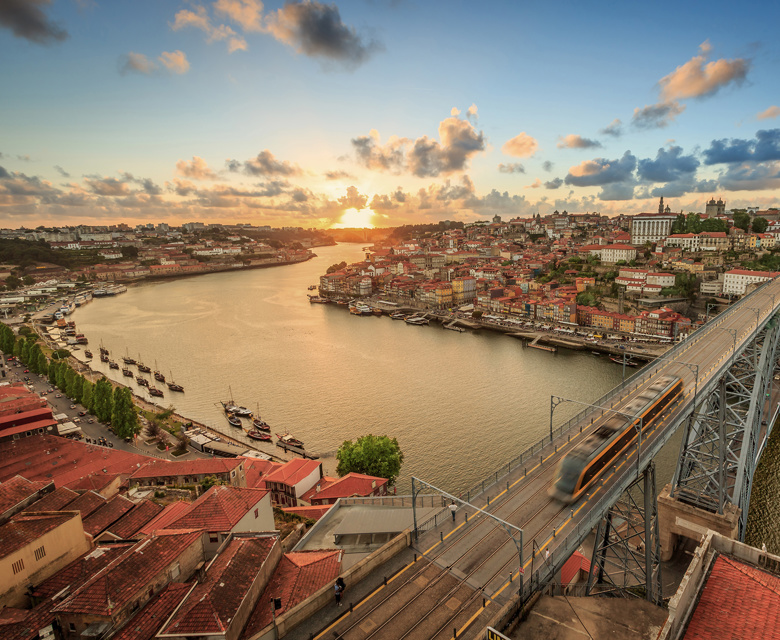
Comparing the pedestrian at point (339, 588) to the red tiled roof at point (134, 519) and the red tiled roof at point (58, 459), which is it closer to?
the red tiled roof at point (134, 519)

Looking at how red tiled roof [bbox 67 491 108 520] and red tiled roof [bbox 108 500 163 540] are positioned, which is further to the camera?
red tiled roof [bbox 67 491 108 520]

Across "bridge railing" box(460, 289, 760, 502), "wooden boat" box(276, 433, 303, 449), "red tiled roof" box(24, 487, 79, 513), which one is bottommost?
"wooden boat" box(276, 433, 303, 449)

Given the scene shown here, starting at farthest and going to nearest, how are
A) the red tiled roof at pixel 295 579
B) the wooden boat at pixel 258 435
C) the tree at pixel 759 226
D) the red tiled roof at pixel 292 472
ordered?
the tree at pixel 759 226
the wooden boat at pixel 258 435
the red tiled roof at pixel 292 472
the red tiled roof at pixel 295 579

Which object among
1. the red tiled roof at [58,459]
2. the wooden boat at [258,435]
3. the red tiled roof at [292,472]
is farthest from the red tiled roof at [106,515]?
the wooden boat at [258,435]

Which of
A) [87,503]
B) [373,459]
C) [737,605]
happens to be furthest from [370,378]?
[737,605]

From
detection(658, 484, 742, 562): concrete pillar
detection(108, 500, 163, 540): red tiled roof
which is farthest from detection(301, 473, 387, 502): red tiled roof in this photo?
detection(658, 484, 742, 562): concrete pillar

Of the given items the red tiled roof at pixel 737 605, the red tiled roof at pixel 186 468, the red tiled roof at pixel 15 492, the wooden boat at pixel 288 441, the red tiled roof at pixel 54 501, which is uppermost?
the red tiled roof at pixel 737 605

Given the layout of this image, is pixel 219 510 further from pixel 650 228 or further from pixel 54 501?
pixel 650 228

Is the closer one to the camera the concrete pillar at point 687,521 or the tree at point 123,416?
the concrete pillar at point 687,521

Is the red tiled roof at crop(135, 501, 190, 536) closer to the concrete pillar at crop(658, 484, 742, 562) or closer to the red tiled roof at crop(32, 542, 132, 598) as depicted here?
the red tiled roof at crop(32, 542, 132, 598)
